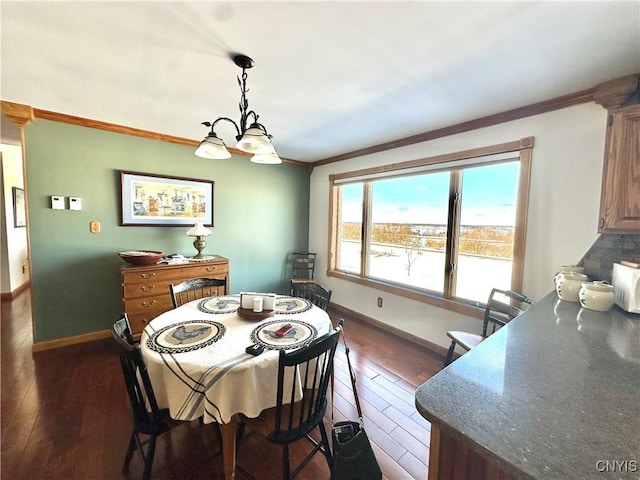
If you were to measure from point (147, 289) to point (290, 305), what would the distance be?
171 cm

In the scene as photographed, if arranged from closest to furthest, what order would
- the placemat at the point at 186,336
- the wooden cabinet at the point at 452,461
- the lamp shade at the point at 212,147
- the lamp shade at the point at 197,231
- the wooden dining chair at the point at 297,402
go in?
the wooden cabinet at the point at 452,461 < the wooden dining chair at the point at 297,402 < the placemat at the point at 186,336 < the lamp shade at the point at 212,147 < the lamp shade at the point at 197,231

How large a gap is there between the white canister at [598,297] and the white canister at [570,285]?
0.14 metres

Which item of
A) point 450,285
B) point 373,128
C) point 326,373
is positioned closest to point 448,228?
point 450,285

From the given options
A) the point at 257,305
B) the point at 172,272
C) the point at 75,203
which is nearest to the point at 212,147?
the point at 257,305

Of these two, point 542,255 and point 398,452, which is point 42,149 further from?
point 542,255

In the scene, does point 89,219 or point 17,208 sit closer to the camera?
point 89,219

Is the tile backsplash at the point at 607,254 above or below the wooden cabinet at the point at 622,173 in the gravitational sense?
below

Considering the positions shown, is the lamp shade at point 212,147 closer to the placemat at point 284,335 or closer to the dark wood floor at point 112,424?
the placemat at point 284,335

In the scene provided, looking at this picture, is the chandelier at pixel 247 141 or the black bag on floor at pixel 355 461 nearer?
the black bag on floor at pixel 355 461

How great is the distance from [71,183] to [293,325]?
2825 millimetres

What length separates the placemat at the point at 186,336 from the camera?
138 cm

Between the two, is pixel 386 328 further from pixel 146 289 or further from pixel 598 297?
pixel 146 289

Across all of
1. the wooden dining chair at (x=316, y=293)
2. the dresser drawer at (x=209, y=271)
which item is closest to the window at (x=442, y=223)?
the wooden dining chair at (x=316, y=293)

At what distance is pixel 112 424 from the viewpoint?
1.79 meters
